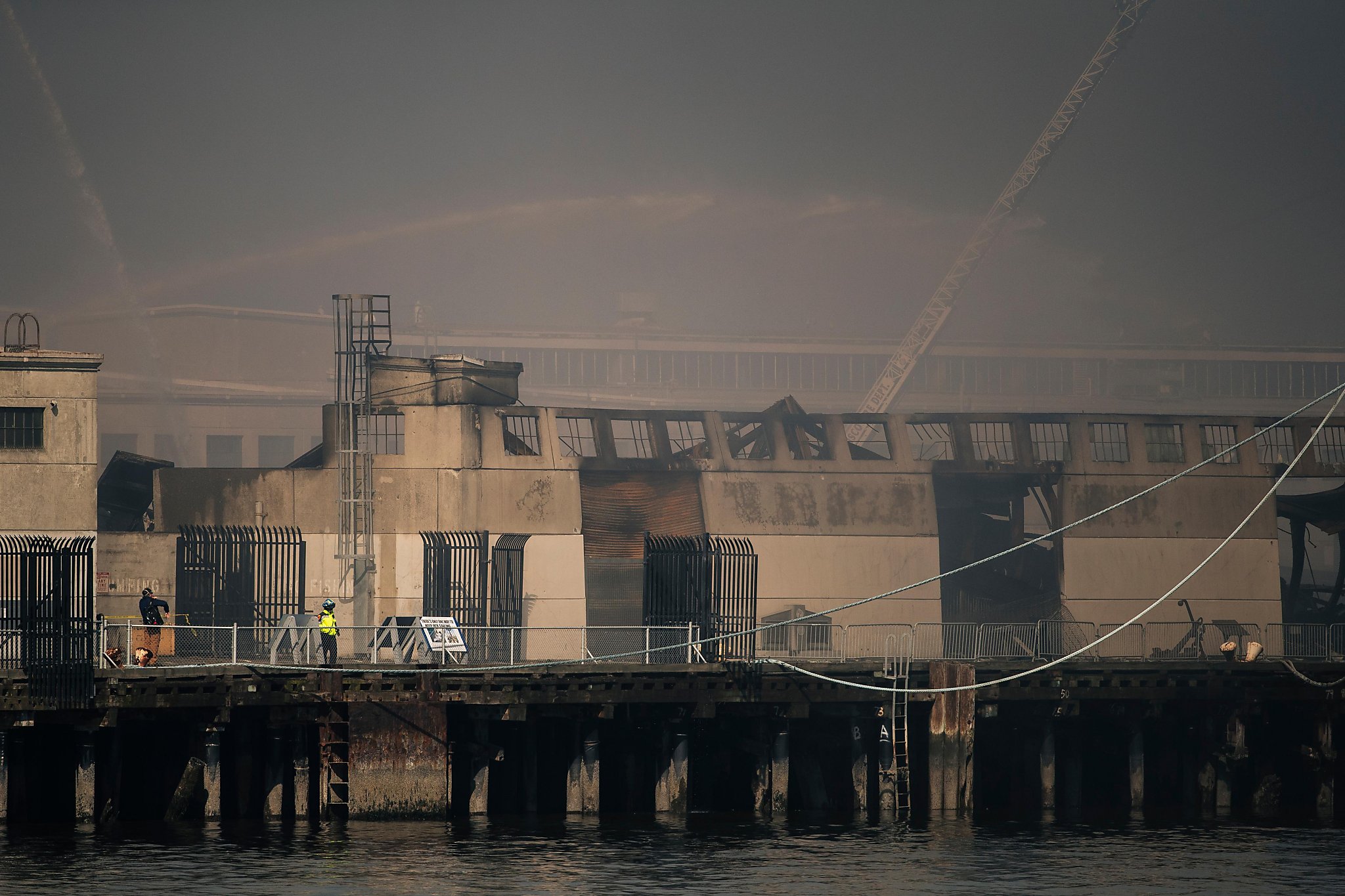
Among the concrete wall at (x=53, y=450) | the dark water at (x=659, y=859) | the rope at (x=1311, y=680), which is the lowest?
the dark water at (x=659, y=859)

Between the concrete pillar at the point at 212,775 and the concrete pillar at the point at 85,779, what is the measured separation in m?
2.43

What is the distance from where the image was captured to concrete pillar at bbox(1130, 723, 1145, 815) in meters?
44.8

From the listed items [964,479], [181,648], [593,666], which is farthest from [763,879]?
[964,479]

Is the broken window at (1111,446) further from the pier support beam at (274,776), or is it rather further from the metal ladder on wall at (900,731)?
the pier support beam at (274,776)

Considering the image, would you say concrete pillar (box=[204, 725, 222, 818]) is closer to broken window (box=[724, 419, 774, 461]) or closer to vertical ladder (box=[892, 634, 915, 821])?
vertical ladder (box=[892, 634, 915, 821])

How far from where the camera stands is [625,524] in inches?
2427

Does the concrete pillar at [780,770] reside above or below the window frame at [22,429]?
below

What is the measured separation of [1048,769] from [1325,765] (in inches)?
290

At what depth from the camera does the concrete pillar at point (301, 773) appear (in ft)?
129

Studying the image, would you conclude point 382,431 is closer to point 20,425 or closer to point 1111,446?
point 20,425

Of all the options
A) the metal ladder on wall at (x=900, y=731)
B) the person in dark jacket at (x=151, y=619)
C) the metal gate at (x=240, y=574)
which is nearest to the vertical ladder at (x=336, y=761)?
the person in dark jacket at (x=151, y=619)

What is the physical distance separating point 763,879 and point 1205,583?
33.4 metres

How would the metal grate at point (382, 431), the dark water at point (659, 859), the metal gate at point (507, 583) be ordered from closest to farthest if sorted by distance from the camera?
1. the dark water at point (659, 859)
2. the metal gate at point (507, 583)
3. the metal grate at point (382, 431)

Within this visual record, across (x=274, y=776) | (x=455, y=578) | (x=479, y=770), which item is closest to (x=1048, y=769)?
(x=479, y=770)
